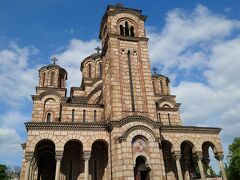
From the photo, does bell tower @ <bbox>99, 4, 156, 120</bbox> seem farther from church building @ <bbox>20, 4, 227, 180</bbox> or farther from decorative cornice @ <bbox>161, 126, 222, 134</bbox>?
decorative cornice @ <bbox>161, 126, 222, 134</bbox>

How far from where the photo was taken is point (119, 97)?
18078 mm

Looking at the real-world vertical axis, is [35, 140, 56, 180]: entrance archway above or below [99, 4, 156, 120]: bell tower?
below

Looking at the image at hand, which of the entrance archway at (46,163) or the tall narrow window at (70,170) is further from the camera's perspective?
the entrance archway at (46,163)

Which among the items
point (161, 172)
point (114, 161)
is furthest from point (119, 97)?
point (161, 172)

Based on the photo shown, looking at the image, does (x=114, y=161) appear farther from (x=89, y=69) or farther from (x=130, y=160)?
(x=89, y=69)

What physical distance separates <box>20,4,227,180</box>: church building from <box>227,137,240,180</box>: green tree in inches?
276

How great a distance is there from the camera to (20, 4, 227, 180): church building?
54.1 ft

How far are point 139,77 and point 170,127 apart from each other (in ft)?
15.1

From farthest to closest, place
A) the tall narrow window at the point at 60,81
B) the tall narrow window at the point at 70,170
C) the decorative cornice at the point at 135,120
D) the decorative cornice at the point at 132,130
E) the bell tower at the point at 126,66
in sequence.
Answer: the tall narrow window at the point at 60,81, the tall narrow window at the point at 70,170, the bell tower at the point at 126,66, the decorative cornice at the point at 135,120, the decorative cornice at the point at 132,130

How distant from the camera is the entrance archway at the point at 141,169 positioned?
16581mm

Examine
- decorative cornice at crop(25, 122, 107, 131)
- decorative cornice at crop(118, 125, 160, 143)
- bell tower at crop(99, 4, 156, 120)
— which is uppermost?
bell tower at crop(99, 4, 156, 120)

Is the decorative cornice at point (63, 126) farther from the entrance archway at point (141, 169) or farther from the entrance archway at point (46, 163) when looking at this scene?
the entrance archway at point (141, 169)

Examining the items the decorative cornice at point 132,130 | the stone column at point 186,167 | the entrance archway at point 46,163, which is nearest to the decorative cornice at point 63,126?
the decorative cornice at point 132,130

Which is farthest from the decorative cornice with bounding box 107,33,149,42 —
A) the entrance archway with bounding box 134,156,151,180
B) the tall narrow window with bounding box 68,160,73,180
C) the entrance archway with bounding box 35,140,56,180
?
the tall narrow window with bounding box 68,160,73,180
